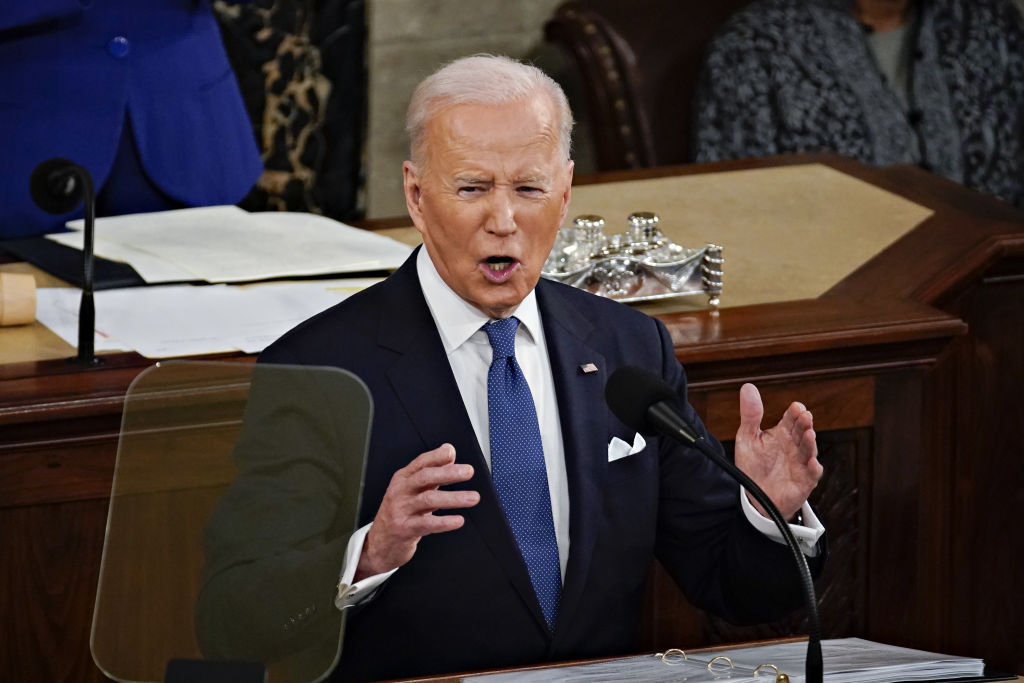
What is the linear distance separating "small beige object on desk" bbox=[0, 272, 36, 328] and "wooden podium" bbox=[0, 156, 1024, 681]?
43 mm

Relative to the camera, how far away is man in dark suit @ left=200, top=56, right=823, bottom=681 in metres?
1.68

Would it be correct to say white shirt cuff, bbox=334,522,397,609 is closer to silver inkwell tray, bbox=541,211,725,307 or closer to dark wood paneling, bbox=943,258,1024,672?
silver inkwell tray, bbox=541,211,725,307

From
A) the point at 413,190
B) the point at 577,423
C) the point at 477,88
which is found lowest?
the point at 577,423

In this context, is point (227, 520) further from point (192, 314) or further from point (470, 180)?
point (192, 314)

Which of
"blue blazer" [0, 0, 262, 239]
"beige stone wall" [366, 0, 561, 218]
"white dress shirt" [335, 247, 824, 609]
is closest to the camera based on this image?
"white dress shirt" [335, 247, 824, 609]

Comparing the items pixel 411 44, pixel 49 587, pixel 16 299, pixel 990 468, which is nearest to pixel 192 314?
pixel 16 299

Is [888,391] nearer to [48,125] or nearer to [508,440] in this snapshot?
[508,440]

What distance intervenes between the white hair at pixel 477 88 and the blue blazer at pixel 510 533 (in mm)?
206

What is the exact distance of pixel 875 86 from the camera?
13.9 ft

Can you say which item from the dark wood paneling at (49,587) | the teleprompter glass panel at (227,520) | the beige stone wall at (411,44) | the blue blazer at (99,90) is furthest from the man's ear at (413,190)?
the beige stone wall at (411,44)

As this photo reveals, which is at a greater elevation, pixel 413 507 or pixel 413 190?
pixel 413 190

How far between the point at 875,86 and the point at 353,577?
119 inches

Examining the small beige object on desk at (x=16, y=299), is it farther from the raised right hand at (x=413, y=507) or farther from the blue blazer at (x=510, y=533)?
the raised right hand at (x=413, y=507)

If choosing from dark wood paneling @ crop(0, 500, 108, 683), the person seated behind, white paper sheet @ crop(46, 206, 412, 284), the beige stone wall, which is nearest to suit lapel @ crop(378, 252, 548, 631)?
dark wood paneling @ crop(0, 500, 108, 683)
